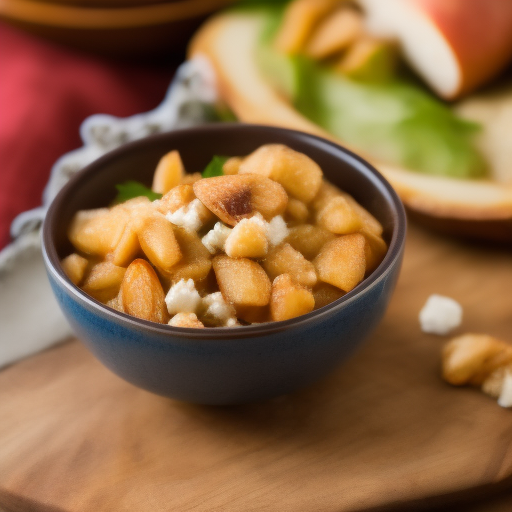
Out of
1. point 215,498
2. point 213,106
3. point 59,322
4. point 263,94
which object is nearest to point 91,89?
point 213,106

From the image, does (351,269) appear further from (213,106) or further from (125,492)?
(213,106)

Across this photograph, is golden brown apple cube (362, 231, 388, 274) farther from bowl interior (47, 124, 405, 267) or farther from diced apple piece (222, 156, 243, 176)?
diced apple piece (222, 156, 243, 176)

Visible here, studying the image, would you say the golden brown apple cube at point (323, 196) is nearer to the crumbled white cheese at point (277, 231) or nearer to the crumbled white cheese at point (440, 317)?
the crumbled white cheese at point (277, 231)

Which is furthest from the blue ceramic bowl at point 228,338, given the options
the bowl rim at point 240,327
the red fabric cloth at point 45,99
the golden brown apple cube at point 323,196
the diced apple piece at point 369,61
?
the diced apple piece at point 369,61

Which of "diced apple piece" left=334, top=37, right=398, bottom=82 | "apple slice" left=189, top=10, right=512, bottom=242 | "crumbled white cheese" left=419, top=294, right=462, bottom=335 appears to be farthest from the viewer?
"diced apple piece" left=334, top=37, right=398, bottom=82

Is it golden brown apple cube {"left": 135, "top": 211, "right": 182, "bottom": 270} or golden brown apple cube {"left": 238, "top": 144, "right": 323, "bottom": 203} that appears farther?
golden brown apple cube {"left": 238, "top": 144, "right": 323, "bottom": 203}

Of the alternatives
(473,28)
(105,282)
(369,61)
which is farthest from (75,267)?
(473,28)

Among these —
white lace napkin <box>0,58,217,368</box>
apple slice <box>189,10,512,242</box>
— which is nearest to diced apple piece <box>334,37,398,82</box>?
apple slice <box>189,10,512,242</box>
